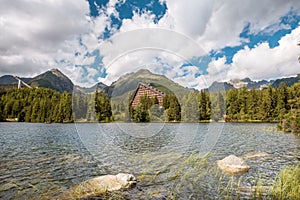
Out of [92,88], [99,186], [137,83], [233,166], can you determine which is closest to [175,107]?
[137,83]

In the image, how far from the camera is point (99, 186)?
10.2 metres

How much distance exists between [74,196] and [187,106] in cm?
816

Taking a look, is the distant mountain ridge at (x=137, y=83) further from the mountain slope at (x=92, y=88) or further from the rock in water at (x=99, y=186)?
the rock in water at (x=99, y=186)

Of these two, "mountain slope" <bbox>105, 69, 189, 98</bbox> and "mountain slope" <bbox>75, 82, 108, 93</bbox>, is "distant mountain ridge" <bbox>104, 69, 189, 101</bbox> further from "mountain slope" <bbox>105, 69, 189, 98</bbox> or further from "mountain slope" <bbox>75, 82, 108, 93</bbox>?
"mountain slope" <bbox>75, 82, 108, 93</bbox>

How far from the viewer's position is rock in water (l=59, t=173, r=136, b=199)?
31.3 ft

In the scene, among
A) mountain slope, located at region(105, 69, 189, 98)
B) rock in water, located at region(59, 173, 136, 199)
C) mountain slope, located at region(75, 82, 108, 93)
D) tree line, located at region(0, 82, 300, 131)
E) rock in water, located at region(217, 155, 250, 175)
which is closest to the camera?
rock in water, located at region(59, 173, 136, 199)

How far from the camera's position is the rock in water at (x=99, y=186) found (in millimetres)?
9547

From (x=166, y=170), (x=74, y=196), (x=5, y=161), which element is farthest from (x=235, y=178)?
(x=5, y=161)

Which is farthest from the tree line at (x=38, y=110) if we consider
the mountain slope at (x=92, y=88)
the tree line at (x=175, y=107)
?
the mountain slope at (x=92, y=88)

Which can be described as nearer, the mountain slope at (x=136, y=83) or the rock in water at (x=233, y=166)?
the mountain slope at (x=136, y=83)

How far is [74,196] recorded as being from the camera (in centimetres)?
937

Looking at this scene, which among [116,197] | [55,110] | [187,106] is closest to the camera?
[116,197]

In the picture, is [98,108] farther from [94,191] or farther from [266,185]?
[266,185]

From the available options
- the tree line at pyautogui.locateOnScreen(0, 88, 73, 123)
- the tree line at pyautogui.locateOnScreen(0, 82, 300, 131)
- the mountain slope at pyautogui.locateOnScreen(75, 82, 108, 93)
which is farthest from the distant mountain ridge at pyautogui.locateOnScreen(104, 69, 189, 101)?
the tree line at pyautogui.locateOnScreen(0, 88, 73, 123)
